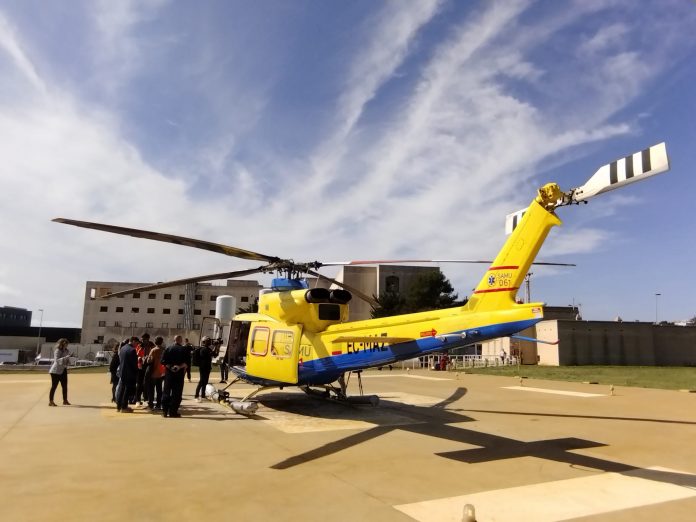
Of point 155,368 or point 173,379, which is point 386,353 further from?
point 155,368

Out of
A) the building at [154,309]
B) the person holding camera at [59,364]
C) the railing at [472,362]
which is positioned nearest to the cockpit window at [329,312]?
the person holding camera at [59,364]

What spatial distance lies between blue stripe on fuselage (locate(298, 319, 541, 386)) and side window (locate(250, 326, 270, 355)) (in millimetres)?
1224

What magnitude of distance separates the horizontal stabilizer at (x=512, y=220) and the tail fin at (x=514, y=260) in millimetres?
300

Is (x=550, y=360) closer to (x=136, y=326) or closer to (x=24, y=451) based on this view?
(x=24, y=451)

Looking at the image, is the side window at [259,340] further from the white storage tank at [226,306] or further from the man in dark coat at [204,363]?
the white storage tank at [226,306]

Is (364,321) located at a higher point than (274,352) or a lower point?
higher

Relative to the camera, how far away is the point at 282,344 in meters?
11.8

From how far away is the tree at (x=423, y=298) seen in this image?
202 feet

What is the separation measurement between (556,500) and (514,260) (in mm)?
4467

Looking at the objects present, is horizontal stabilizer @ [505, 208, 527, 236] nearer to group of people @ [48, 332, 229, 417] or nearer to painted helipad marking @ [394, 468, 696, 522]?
painted helipad marking @ [394, 468, 696, 522]

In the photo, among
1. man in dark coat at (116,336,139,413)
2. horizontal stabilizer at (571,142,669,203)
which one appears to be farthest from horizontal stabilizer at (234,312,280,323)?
horizontal stabilizer at (571,142,669,203)

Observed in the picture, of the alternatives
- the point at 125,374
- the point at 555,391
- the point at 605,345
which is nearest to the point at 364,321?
the point at 125,374

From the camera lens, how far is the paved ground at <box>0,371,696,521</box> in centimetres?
516

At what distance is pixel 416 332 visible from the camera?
991cm
